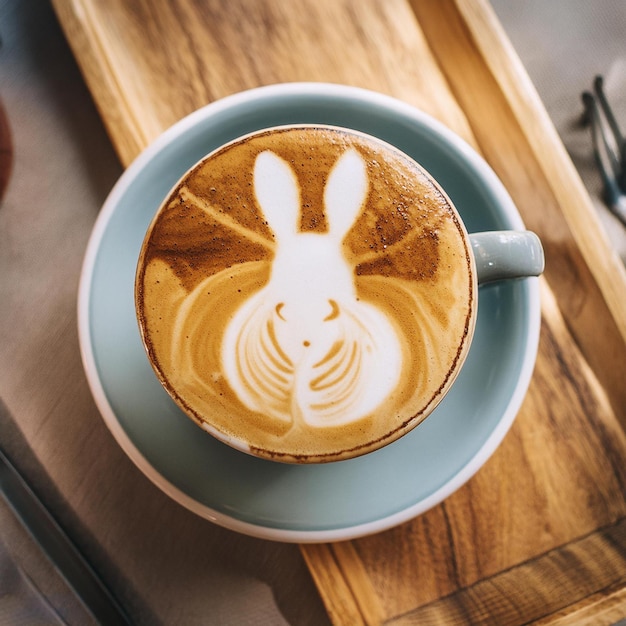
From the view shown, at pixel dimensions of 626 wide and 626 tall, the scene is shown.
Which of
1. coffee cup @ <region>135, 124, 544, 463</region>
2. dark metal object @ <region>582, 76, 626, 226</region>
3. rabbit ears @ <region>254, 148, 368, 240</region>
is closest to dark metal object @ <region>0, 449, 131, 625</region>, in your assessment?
coffee cup @ <region>135, 124, 544, 463</region>

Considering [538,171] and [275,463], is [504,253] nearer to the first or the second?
[538,171]

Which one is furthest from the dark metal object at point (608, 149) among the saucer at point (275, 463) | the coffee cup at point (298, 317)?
the coffee cup at point (298, 317)

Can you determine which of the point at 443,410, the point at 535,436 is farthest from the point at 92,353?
the point at 535,436

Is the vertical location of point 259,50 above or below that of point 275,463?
above

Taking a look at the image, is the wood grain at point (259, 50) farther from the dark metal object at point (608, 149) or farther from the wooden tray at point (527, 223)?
the dark metal object at point (608, 149)

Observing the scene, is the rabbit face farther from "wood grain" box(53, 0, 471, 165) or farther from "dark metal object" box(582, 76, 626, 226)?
"dark metal object" box(582, 76, 626, 226)

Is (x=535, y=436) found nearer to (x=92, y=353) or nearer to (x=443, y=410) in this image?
(x=443, y=410)

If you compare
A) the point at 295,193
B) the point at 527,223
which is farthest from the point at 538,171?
the point at 295,193
